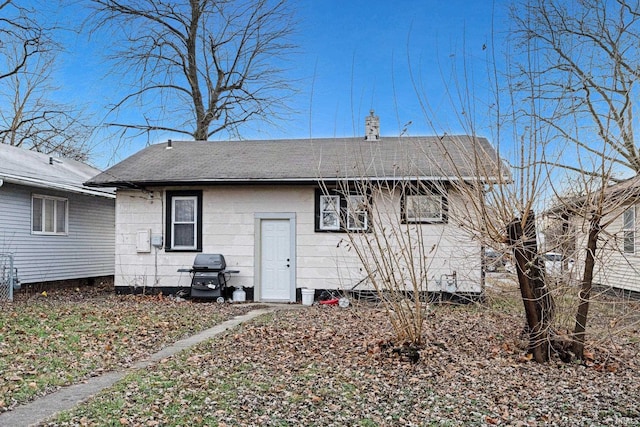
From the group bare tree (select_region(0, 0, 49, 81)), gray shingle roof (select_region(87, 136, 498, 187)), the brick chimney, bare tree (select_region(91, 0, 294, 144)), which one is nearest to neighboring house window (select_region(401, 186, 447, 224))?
gray shingle roof (select_region(87, 136, 498, 187))

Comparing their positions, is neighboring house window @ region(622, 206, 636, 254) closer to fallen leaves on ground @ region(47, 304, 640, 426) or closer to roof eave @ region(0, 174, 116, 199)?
fallen leaves on ground @ region(47, 304, 640, 426)

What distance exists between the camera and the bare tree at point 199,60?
73.8 ft

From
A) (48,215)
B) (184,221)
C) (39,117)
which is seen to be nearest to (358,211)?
(184,221)

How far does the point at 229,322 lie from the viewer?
32.2 feet

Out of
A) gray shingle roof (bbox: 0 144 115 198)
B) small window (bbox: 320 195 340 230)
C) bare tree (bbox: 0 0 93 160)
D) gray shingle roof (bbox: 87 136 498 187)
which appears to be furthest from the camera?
bare tree (bbox: 0 0 93 160)

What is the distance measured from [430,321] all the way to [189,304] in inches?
232

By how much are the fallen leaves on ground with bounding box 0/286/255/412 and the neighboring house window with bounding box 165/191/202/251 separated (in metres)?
1.40

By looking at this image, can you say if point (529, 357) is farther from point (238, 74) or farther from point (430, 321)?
point (238, 74)

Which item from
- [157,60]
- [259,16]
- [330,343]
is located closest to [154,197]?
[330,343]

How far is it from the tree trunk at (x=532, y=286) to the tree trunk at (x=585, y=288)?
1.08ft

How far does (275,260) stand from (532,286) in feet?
24.6

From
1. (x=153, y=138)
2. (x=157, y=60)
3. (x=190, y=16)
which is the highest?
(x=190, y=16)

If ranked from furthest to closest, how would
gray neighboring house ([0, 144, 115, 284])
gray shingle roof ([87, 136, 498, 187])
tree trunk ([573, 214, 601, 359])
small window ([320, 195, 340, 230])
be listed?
gray neighboring house ([0, 144, 115, 284])
small window ([320, 195, 340, 230])
gray shingle roof ([87, 136, 498, 187])
tree trunk ([573, 214, 601, 359])

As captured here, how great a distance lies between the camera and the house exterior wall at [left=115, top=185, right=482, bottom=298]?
12.6 m
